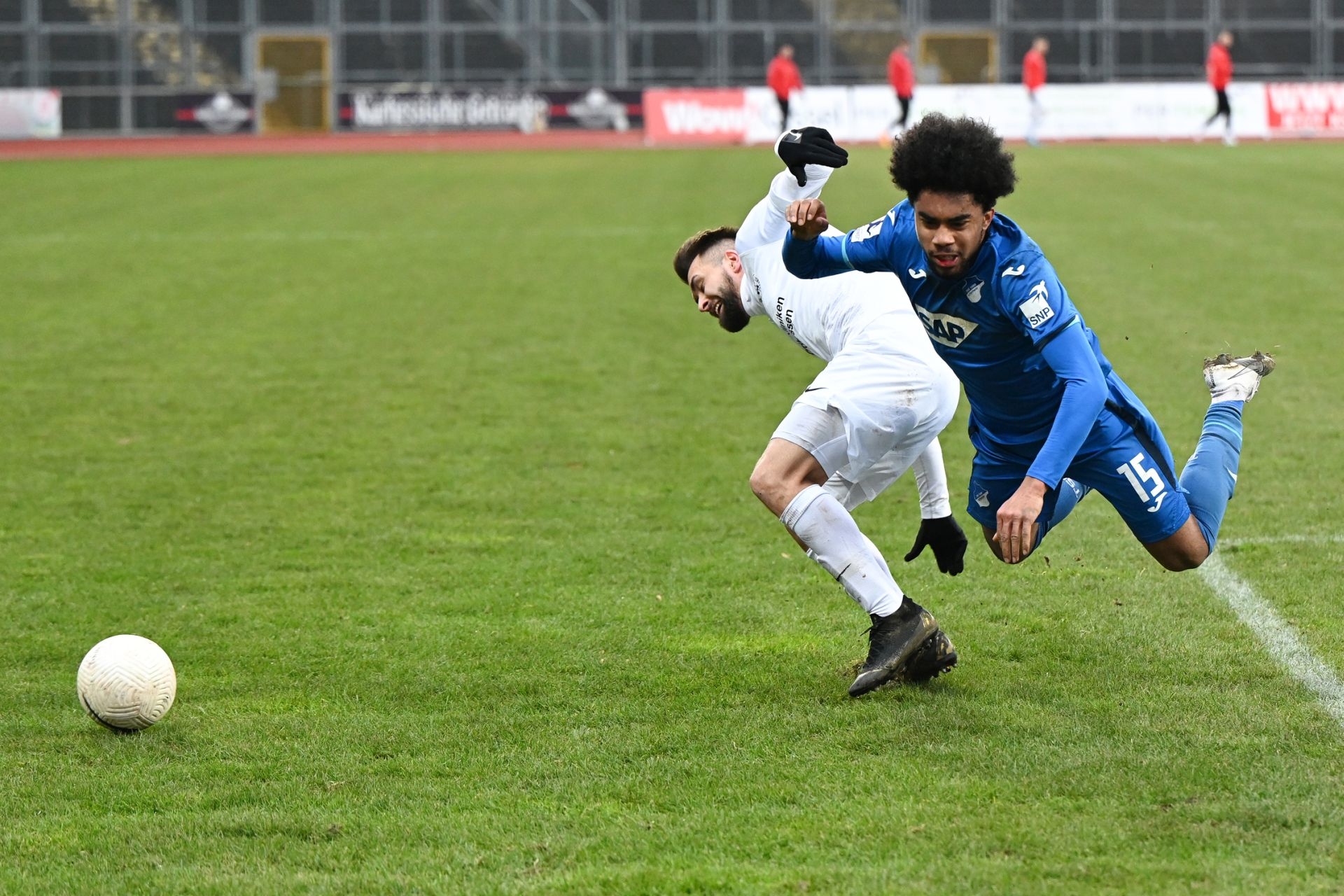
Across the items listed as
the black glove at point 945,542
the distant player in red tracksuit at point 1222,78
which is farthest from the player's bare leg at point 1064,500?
the distant player in red tracksuit at point 1222,78

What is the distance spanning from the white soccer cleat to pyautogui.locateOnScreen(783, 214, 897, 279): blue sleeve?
1553mm

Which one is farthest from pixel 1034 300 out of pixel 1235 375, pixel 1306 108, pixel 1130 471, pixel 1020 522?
pixel 1306 108

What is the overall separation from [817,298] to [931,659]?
4.29ft

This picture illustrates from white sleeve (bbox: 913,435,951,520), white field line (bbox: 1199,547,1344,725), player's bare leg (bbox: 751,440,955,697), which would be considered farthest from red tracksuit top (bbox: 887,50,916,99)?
player's bare leg (bbox: 751,440,955,697)

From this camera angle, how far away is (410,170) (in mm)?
28844

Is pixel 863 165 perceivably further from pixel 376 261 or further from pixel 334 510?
pixel 334 510

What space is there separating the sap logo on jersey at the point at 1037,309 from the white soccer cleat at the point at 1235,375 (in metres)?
1.56

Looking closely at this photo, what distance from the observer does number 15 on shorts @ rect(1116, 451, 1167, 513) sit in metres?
4.98

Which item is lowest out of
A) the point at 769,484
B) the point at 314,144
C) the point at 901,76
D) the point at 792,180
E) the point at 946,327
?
the point at 769,484

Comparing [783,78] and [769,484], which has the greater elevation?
[783,78]

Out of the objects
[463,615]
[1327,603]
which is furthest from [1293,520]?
[463,615]

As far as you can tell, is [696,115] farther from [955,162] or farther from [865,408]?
[955,162]

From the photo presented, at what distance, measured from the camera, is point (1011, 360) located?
489 cm

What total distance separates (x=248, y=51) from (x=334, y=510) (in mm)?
38269
